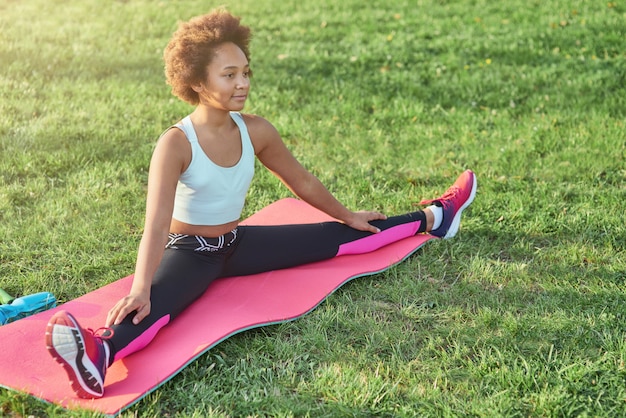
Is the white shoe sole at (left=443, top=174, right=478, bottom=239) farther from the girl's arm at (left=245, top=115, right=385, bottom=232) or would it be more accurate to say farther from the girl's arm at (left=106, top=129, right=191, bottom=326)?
the girl's arm at (left=106, top=129, right=191, bottom=326)

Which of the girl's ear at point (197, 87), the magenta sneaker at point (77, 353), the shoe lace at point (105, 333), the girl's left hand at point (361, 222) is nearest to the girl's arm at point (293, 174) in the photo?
the girl's left hand at point (361, 222)

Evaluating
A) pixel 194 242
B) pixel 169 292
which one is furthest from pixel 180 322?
pixel 194 242

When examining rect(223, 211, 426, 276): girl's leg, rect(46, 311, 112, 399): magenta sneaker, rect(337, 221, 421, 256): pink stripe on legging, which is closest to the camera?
rect(46, 311, 112, 399): magenta sneaker

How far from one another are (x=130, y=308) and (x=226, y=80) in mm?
1035

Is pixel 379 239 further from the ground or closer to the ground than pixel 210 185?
closer to the ground

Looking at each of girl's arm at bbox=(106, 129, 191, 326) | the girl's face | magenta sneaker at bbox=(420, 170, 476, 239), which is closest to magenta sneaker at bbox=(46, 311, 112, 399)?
girl's arm at bbox=(106, 129, 191, 326)

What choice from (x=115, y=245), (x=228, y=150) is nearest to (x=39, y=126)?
(x=115, y=245)

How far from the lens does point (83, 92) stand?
625 centimetres

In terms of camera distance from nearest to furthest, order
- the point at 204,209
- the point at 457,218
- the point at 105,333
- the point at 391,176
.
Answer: the point at 105,333 < the point at 204,209 < the point at 457,218 < the point at 391,176

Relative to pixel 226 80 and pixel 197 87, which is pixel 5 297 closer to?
pixel 197 87

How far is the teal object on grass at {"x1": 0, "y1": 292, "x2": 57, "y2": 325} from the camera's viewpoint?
11.1ft

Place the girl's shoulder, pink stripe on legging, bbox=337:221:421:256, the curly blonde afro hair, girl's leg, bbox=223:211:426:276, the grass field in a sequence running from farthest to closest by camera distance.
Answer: pink stripe on legging, bbox=337:221:421:256, girl's leg, bbox=223:211:426:276, the girl's shoulder, the curly blonde afro hair, the grass field

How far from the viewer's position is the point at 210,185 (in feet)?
11.3

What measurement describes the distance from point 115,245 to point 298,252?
1.02 meters
